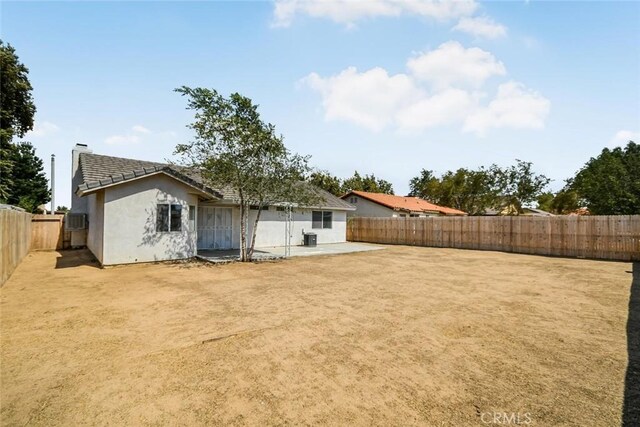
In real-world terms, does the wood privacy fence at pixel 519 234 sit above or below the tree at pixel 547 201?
below

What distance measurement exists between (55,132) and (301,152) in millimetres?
13591

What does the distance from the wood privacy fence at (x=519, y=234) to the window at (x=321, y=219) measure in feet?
10.7

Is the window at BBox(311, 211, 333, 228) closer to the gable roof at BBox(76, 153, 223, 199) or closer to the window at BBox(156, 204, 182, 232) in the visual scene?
the gable roof at BBox(76, 153, 223, 199)

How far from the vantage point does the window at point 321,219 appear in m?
20.9

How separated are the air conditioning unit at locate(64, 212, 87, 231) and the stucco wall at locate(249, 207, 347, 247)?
9.14 meters

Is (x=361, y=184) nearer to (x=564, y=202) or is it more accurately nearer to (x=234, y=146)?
(x=564, y=202)

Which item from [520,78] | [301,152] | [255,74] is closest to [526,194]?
[520,78]

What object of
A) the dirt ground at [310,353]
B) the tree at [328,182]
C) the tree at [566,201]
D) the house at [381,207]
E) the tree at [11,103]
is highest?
the tree at [11,103]

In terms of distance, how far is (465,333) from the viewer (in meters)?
5.20

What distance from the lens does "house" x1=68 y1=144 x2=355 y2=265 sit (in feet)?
37.2

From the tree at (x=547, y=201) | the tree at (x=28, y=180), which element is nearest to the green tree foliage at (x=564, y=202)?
the tree at (x=547, y=201)

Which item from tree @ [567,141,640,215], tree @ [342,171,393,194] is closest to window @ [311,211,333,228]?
tree @ [342,171,393,194]

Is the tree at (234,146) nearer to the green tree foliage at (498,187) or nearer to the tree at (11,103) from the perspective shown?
the tree at (11,103)

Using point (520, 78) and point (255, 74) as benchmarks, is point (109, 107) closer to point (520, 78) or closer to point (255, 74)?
point (255, 74)
